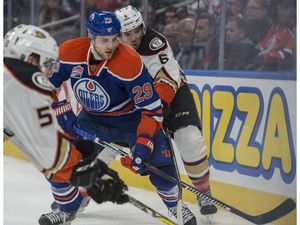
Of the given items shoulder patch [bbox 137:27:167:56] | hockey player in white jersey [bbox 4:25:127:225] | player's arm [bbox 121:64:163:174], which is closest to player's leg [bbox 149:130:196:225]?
player's arm [bbox 121:64:163:174]

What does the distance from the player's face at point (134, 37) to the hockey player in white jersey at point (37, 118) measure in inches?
45.1

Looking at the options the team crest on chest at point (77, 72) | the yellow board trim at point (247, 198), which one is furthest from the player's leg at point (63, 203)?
the yellow board trim at point (247, 198)

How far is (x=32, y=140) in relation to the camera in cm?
211

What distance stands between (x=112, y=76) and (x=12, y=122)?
1057mm

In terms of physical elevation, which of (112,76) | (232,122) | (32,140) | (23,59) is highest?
(23,59)

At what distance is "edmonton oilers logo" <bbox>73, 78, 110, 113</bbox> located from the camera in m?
3.20

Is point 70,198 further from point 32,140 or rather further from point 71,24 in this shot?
point 71,24

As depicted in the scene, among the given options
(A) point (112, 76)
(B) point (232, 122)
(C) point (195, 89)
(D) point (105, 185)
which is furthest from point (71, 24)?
(D) point (105, 185)

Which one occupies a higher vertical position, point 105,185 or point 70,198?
point 105,185

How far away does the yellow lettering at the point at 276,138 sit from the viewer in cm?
342

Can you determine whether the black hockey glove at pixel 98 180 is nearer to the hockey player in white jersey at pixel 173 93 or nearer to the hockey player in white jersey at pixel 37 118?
the hockey player in white jersey at pixel 37 118

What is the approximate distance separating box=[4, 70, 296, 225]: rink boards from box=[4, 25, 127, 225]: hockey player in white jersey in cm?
130

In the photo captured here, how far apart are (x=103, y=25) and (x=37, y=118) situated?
93 centimetres

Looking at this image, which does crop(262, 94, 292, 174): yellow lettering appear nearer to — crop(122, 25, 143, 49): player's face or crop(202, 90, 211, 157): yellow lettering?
crop(202, 90, 211, 157): yellow lettering
